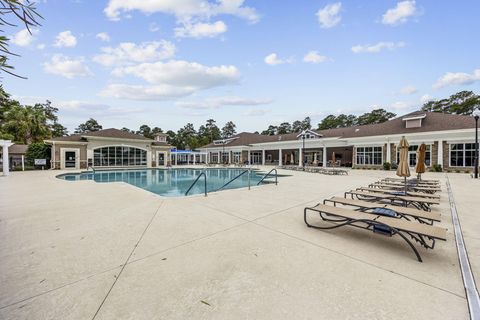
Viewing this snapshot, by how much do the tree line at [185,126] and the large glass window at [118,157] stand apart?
27.5ft

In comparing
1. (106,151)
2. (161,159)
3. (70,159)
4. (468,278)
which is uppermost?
(106,151)

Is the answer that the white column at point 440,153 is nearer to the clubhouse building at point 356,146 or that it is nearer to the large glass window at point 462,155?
the clubhouse building at point 356,146

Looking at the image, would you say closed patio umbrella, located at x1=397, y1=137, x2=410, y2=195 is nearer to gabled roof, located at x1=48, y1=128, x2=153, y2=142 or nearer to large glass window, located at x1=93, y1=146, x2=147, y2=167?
gabled roof, located at x1=48, y1=128, x2=153, y2=142

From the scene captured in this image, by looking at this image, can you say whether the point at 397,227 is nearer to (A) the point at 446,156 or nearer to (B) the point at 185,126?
(A) the point at 446,156

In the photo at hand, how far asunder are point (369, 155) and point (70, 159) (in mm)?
34180

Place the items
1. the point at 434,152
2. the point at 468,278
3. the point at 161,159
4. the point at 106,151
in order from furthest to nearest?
the point at 161,159
the point at 106,151
the point at 434,152
the point at 468,278

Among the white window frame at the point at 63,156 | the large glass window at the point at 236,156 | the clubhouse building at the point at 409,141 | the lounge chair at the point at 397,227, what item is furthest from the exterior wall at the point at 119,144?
the lounge chair at the point at 397,227

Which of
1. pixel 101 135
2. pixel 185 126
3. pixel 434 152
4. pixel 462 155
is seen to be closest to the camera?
pixel 462 155

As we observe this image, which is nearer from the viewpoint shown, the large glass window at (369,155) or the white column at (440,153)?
the white column at (440,153)

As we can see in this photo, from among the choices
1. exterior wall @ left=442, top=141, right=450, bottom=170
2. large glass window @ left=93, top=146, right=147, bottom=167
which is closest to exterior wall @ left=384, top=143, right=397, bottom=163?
exterior wall @ left=442, top=141, right=450, bottom=170

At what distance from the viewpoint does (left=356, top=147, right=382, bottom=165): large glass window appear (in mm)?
22969

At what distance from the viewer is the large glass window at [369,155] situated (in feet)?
75.4

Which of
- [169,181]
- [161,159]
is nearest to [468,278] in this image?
[169,181]

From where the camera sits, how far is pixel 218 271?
8.39 feet
